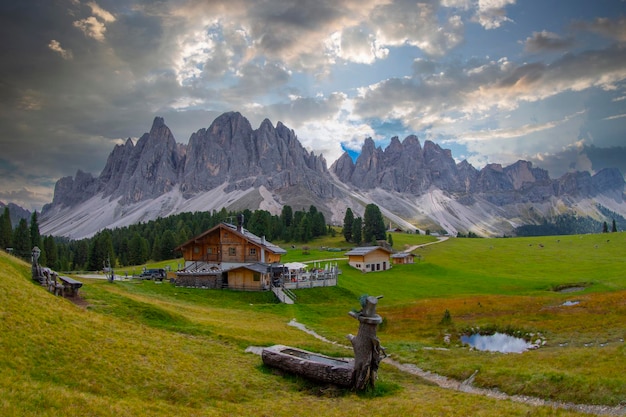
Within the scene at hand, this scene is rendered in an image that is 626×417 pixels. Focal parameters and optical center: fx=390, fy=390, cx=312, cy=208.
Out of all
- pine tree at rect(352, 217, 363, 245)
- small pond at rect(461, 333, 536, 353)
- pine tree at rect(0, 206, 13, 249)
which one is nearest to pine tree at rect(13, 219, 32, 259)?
pine tree at rect(0, 206, 13, 249)

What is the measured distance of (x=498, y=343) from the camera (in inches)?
1139

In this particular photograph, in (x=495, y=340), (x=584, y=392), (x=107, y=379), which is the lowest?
(x=495, y=340)

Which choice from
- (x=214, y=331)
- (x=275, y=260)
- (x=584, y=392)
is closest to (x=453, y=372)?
(x=584, y=392)

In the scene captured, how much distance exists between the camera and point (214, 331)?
2544 centimetres

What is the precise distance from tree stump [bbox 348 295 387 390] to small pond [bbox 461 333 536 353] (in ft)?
46.3

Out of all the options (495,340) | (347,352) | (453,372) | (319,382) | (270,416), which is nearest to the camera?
→ (270,416)

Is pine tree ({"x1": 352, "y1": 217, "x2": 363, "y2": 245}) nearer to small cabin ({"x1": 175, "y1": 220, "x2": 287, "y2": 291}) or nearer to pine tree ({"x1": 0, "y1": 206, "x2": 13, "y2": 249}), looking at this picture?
small cabin ({"x1": 175, "y1": 220, "x2": 287, "y2": 291})

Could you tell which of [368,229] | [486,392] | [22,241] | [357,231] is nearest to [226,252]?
[486,392]

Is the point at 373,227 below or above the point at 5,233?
below

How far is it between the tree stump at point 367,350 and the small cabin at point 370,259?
62.5 metres

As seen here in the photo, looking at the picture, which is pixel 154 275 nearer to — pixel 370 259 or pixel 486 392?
pixel 370 259

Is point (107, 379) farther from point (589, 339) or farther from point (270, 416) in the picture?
point (589, 339)

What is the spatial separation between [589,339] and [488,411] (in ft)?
55.1

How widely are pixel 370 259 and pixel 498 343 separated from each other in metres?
52.0
